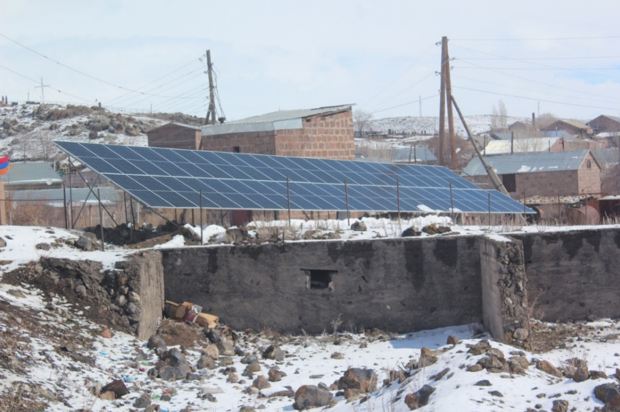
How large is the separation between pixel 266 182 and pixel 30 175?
27571mm

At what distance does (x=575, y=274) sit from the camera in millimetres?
15195

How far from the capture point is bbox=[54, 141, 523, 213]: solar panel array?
16859mm

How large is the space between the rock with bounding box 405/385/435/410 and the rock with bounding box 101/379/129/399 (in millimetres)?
4094

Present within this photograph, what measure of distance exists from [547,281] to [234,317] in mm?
6222

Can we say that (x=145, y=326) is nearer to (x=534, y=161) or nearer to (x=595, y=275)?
(x=595, y=275)

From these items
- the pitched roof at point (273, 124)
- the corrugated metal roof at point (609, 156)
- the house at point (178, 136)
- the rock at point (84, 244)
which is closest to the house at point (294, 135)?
the pitched roof at point (273, 124)

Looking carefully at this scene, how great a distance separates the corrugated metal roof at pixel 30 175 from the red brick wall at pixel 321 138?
62.8 feet

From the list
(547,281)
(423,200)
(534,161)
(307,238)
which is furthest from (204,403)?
(534,161)

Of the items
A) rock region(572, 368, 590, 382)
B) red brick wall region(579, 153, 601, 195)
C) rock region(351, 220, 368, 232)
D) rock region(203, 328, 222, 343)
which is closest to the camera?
rock region(572, 368, 590, 382)

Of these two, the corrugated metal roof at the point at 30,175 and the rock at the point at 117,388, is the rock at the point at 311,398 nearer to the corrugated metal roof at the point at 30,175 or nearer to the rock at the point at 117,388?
the rock at the point at 117,388

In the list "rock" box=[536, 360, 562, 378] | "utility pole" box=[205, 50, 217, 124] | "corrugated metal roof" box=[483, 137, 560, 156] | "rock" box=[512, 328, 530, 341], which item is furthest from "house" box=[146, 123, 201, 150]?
"corrugated metal roof" box=[483, 137, 560, 156]

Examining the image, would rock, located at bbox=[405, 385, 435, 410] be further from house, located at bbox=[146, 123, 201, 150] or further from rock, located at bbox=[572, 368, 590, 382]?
house, located at bbox=[146, 123, 201, 150]

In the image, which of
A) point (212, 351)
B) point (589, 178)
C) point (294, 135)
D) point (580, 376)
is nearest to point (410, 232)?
point (212, 351)

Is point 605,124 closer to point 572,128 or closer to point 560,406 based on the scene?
point 572,128
